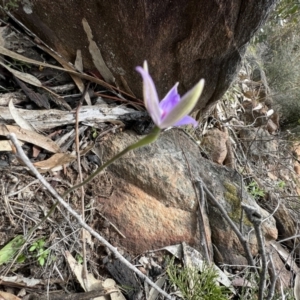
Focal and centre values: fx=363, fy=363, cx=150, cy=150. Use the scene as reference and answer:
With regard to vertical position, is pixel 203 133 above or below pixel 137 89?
below

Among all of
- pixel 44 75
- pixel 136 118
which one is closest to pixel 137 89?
pixel 136 118

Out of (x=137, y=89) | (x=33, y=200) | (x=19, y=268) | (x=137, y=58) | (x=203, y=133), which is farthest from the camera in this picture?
(x=203, y=133)

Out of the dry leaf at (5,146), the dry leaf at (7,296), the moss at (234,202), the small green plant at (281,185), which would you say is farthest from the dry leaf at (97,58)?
the small green plant at (281,185)

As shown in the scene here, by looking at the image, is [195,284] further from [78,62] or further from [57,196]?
[78,62]

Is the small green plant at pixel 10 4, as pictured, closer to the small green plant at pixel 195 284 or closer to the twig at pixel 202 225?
the twig at pixel 202 225

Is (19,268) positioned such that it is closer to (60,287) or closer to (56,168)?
(60,287)

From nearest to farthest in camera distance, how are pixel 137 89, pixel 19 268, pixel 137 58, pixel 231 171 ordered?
pixel 19 268 < pixel 137 58 < pixel 137 89 < pixel 231 171
